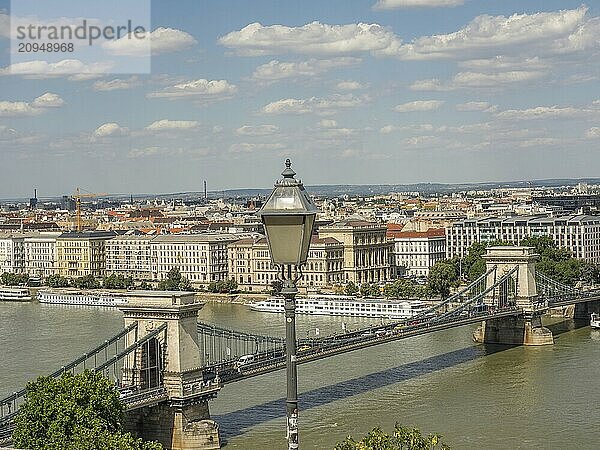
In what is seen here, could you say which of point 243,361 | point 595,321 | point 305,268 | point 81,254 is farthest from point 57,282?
point 243,361

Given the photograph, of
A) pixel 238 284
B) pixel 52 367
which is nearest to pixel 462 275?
pixel 238 284

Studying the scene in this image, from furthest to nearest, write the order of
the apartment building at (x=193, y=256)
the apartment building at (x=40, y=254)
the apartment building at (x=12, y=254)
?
the apartment building at (x=12, y=254), the apartment building at (x=40, y=254), the apartment building at (x=193, y=256)

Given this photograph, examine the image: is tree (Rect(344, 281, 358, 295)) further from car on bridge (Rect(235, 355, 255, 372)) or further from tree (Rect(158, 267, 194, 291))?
car on bridge (Rect(235, 355, 255, 372))

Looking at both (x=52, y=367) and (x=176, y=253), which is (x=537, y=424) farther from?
(x=176, y=253)

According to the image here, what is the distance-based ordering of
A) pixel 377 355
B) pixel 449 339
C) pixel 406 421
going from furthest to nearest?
pixel 449 339
pixel 377 355
pixel 406 421

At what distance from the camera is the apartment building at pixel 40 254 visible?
41.6 metres

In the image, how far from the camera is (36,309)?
97.1 feet

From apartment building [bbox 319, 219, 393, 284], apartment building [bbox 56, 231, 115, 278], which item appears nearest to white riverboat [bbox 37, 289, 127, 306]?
apartment building [bbox 56, 231, 115, 278]

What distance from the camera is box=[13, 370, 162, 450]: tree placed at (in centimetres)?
960

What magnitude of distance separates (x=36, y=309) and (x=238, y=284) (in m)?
6.88

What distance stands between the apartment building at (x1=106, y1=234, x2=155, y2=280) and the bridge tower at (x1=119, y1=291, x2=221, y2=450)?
85.6 ft

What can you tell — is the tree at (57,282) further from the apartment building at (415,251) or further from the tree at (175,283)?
the apartment building at (415,251)

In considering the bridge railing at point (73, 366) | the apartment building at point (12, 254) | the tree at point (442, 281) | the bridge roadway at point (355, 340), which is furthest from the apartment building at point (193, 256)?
the bridge railing at point (73, 366)

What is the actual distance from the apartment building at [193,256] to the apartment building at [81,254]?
7.84 feet
